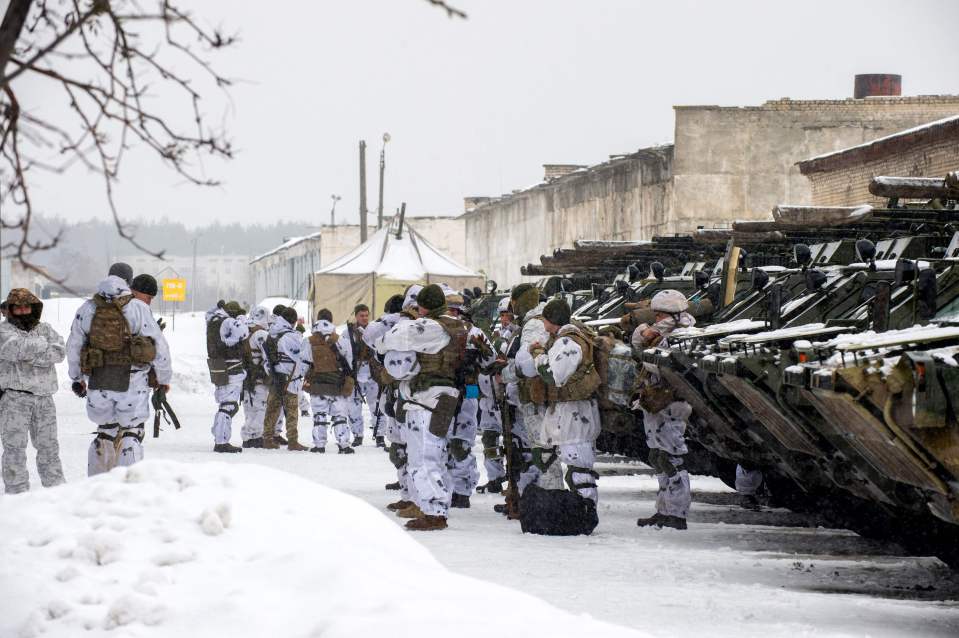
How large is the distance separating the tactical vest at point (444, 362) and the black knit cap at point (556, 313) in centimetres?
69

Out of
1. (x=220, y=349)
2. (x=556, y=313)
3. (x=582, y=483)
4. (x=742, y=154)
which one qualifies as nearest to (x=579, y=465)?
(x=582, y=483)

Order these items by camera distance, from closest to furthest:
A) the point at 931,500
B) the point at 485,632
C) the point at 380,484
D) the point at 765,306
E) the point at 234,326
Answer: the point at 485,632 → the point at 931,500 → the point at 765,306 → the point at 380,484 → the point at 234,326

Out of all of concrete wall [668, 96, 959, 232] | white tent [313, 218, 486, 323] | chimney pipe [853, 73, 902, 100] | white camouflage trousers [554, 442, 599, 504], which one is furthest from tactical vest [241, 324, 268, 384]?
chimney pipe [853, 73, 902, 100]

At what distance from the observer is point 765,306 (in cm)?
1198

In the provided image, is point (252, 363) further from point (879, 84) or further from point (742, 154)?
point (879, 84)

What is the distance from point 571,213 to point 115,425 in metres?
38.1

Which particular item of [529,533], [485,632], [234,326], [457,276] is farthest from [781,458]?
[457,276]

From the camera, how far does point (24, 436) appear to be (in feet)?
35.5

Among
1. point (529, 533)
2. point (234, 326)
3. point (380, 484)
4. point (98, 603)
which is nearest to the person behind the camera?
point (98, 603)

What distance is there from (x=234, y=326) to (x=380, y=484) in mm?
4326

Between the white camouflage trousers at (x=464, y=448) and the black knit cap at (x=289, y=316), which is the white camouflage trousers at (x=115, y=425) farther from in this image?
the black knit cap at (x=289, y=316)

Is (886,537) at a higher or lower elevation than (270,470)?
lower

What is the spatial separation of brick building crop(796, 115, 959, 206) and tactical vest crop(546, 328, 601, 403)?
1515 centimetres

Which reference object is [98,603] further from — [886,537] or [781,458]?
[886,537]
